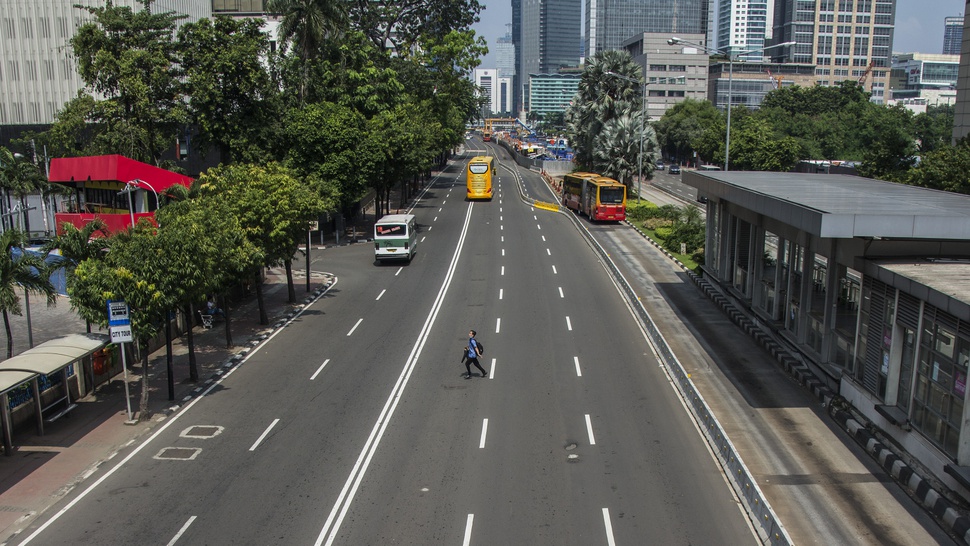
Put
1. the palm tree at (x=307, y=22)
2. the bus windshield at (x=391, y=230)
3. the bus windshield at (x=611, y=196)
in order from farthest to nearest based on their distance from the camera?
1. the bus windshield at (x=611, y=196)
2. the palm tree at (x=307, y=22)
3. the bus windshield at (x=391, y=230)

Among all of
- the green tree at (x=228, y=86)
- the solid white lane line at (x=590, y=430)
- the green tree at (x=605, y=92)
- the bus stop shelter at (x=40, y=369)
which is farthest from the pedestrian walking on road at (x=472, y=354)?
the green tree at (x=605, y=92)

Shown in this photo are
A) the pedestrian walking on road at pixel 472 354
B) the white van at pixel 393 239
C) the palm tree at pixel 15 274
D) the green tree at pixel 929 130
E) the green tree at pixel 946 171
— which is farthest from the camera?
the green tree at pixel 929 130

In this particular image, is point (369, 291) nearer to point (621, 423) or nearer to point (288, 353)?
point (288, 353)

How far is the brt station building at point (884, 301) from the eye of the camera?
58.9 feet

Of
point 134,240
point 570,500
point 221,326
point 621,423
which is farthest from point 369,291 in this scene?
point 570,500

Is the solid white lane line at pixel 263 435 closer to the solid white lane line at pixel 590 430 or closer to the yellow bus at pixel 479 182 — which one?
the solid white lane line at pixel 590 430

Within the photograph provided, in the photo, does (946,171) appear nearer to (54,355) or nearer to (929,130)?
(54,355)

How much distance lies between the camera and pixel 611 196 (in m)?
63.1

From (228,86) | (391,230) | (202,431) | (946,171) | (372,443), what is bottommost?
(202,431)

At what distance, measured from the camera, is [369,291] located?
41.4m

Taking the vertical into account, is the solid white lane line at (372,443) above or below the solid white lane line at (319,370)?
above

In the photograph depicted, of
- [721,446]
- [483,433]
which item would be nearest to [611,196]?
[483,433]

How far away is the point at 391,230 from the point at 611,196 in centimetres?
2234

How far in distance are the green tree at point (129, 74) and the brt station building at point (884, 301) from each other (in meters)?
35.3
